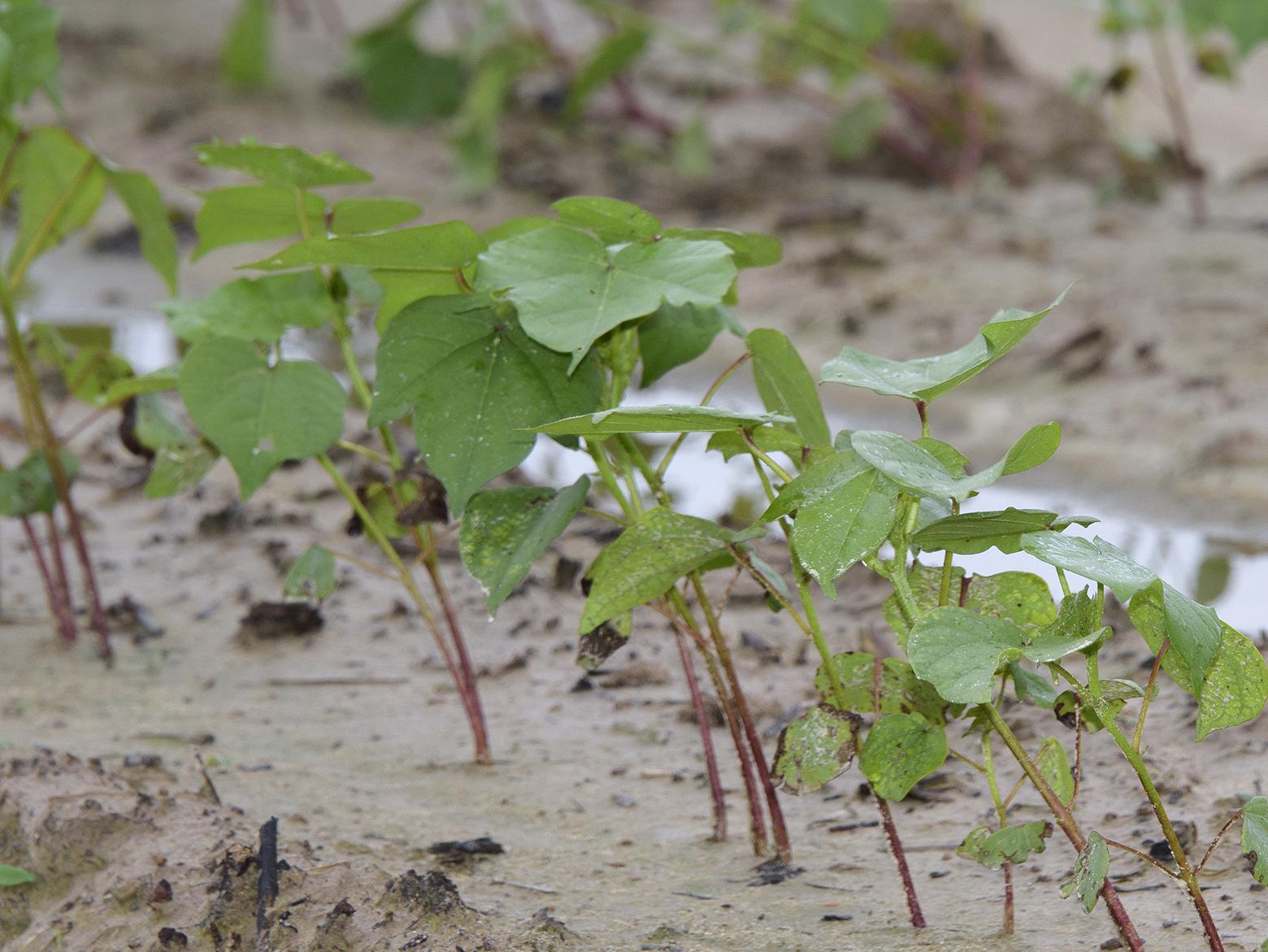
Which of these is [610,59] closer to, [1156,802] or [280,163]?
[280,163]

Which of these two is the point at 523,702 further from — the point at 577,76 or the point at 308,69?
the point at 308,69

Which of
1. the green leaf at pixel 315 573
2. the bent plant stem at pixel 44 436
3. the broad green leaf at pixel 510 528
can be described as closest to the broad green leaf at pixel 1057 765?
the broad green leaf at pixel 510 528

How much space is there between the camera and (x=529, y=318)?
1.17 metres

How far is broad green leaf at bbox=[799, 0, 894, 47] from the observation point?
Result: 4.66m

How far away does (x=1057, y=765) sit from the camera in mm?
1197

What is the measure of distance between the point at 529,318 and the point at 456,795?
Result: 2.35 ft

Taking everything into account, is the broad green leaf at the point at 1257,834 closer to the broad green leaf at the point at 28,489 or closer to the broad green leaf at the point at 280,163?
the broad green leaf at the point at 280,163

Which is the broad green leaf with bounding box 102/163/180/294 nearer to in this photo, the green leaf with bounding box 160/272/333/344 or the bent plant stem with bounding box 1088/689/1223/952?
the green leaf with bounding box 160/272/333/344

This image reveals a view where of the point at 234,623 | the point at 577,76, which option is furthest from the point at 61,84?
the point at 234,623

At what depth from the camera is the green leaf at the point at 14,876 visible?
1.44 meters

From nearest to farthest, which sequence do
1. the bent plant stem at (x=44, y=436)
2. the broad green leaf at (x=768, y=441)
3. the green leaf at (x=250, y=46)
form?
1. the broad green leaf at (x=768, y=441)
2. the bent plant stem at (x=44, y=436)
3. the green leaf at (x=250, y=46)

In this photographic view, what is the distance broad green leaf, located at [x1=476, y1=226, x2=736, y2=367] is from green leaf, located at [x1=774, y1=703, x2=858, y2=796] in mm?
360

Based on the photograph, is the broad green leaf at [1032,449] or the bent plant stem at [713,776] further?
the bent plant stem at [713,776]

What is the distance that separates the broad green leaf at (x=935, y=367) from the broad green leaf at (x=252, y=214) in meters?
0.60
